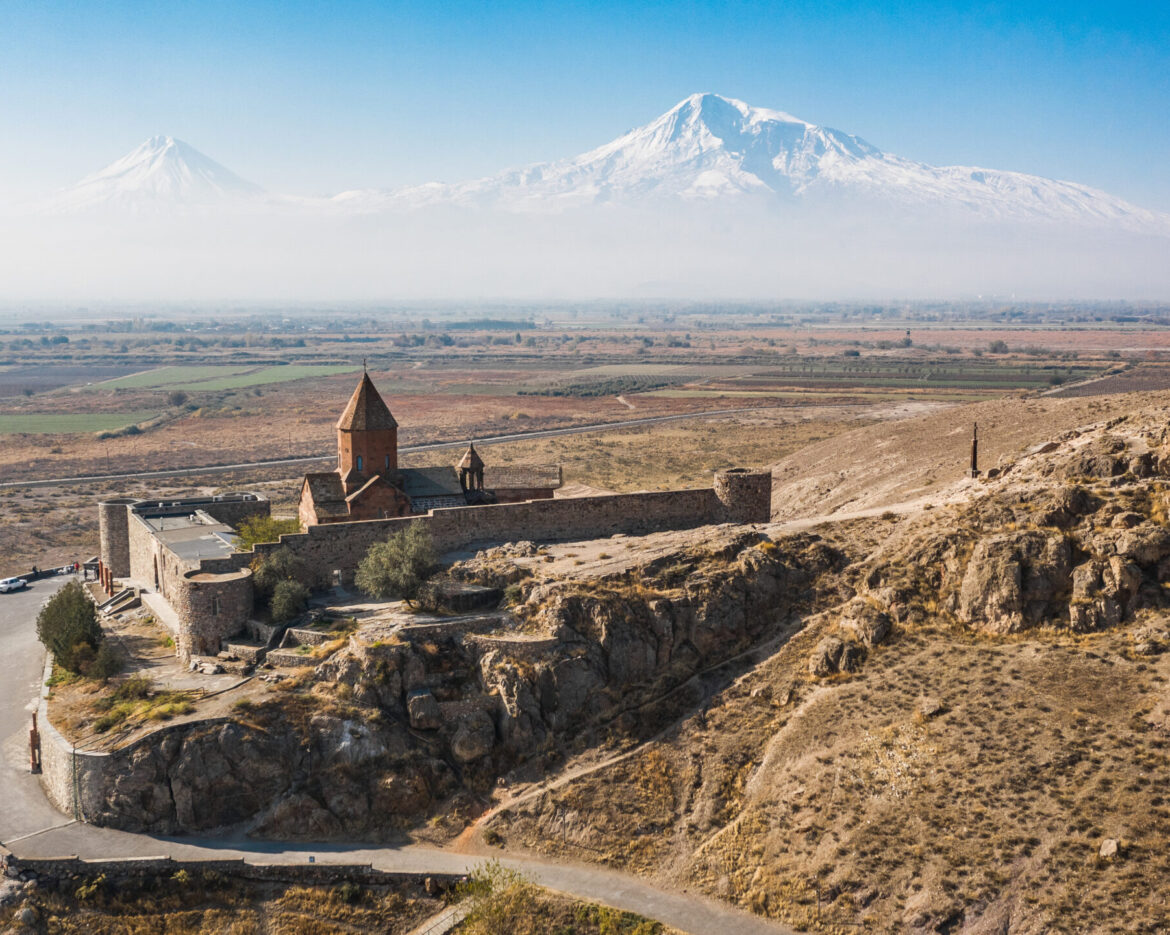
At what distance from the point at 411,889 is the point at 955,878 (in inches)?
474

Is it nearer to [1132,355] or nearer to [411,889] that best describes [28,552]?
[411,889]

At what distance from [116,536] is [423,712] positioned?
23939 mm

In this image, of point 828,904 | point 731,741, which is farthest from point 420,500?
point 828,904

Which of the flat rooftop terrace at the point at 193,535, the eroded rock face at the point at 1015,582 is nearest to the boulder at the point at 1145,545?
the eroded rock face at the point at 1015,582

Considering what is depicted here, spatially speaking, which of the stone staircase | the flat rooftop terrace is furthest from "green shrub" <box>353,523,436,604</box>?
the stone staircase

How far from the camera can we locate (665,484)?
2479 inches

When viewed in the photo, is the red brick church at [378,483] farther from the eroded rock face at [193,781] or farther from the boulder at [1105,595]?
the boulder at [1105,595]

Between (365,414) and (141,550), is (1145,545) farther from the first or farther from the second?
(141,550)

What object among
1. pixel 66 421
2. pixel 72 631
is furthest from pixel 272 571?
pixel 66 421

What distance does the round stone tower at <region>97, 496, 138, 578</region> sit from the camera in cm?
4441

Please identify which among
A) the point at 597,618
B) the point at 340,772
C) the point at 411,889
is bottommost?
the point at 411,889

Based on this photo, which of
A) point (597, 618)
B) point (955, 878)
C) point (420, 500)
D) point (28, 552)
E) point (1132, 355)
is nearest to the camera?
point (955, 878)

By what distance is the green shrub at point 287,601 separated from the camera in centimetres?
3092

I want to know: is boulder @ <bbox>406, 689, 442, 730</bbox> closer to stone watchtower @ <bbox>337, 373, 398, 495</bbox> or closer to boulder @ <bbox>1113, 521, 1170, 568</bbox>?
stone watchtower @ <bbox>337, 373, 398, 495</bbox>
